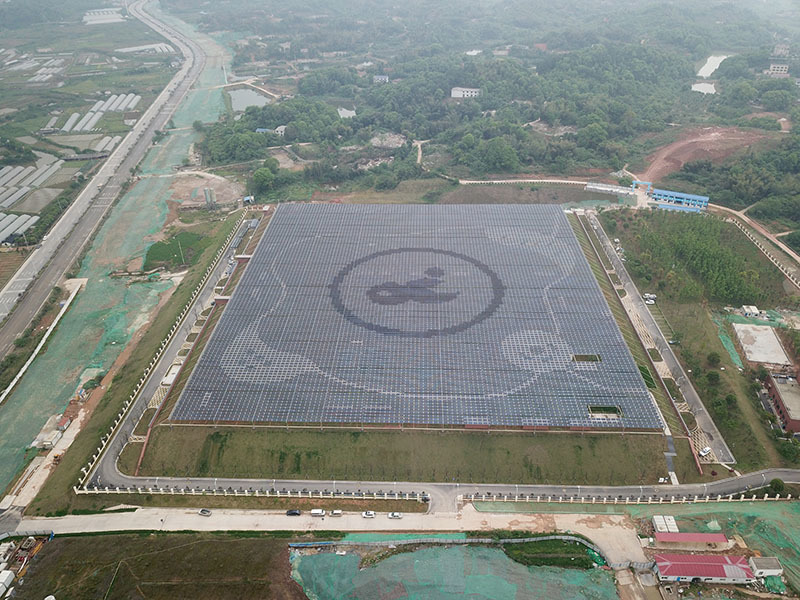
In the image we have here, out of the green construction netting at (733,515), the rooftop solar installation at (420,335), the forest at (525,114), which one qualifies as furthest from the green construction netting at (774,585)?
the forest at (525,114)

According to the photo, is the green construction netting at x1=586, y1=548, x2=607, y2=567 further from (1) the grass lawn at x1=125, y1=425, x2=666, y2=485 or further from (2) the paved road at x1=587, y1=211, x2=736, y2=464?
(2) the paved road at x1=587, y1=211, x2=736, y2=464

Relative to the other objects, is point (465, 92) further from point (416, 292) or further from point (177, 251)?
point (416, 292)

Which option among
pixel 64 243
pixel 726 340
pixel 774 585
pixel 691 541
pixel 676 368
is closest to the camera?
pixel 774 585

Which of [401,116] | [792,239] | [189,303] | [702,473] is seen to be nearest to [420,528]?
[702,473]

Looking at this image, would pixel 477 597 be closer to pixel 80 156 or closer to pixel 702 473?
pixel 702 473

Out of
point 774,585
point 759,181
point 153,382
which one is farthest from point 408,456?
point 759,181

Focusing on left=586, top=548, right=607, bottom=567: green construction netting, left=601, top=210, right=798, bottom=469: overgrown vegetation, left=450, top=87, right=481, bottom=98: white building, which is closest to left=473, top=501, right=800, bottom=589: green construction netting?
left=586, top=548, right=607, bottom=567: green construction netting

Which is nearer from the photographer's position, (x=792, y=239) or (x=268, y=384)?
(x=268, y=384)
